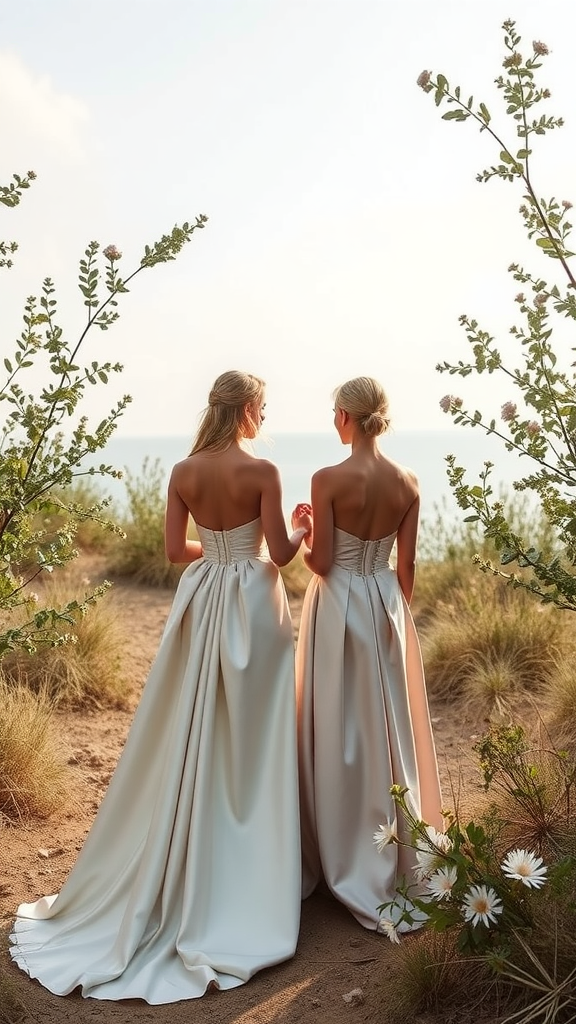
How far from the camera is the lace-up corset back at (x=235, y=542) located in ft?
13.4

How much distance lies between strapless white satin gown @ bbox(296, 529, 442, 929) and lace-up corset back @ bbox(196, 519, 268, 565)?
348 mm

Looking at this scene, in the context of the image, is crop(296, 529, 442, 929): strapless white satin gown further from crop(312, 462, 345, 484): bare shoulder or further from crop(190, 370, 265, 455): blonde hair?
crop(190, 370, 265, 455): blonde hair

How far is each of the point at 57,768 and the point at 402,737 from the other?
2.01 meters

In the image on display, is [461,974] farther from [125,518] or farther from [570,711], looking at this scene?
[125,518]

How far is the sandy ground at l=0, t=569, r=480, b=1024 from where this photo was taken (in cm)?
340

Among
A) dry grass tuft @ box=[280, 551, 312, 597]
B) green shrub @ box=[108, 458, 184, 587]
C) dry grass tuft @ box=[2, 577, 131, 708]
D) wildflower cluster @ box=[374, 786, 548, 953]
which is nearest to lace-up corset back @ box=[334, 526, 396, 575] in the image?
wildflower cluster @ box=[374, 786, 548, 953]

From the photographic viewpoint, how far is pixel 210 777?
3961 millimetres

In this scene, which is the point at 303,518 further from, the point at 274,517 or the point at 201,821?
the point at 201,821

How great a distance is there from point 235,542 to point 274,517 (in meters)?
0.23

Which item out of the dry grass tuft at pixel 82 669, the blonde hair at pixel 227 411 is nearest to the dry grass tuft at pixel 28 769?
the dry grass tuft at pixel 82 669

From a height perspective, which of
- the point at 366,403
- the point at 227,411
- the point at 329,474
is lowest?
the point at 329,474

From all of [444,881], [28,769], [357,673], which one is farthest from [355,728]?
[28,769]

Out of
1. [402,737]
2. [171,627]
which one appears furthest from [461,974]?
[171,627]

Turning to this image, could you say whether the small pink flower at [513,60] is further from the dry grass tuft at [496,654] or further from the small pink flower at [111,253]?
the dry grass tuft at [496,654]
